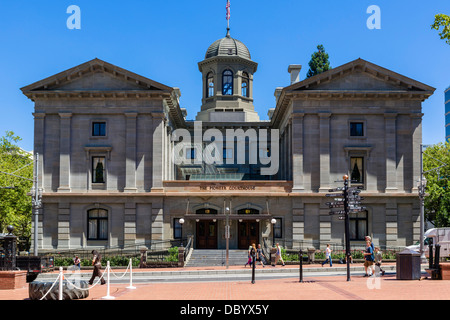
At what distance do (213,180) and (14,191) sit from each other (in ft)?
81.0

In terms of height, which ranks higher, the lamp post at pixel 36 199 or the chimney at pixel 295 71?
the chimney at pixel 295 71

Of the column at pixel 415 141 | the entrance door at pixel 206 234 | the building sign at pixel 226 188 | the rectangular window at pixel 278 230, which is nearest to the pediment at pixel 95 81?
the building sign at pixel 226 188

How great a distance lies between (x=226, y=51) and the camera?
62281mm

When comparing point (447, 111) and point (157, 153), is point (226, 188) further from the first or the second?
point (447, 111)

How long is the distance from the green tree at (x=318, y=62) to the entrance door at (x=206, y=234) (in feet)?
105

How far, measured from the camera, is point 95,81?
48.0 meters

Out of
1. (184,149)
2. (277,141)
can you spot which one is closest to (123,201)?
(184,149)

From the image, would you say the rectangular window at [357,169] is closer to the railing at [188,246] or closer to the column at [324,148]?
the column at [324,148]

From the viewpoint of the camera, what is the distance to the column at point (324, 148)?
1868 inches

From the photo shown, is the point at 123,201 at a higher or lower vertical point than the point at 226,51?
lower

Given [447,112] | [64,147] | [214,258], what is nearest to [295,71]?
[214,258]

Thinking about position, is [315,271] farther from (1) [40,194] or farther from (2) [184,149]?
(2) [184,149]
